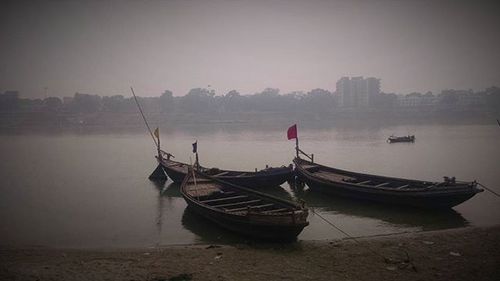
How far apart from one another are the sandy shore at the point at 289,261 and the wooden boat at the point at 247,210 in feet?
1.95

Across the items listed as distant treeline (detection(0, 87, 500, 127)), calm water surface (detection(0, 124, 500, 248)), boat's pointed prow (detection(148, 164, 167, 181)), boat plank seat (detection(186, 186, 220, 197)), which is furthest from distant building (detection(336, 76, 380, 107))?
boat plank seat (detection(186, 186, 220, 197))

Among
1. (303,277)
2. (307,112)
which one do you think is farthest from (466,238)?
(307,112)

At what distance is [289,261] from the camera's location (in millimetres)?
10281

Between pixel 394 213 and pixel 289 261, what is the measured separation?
7540 millimetres

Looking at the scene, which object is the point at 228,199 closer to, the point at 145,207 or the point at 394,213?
the point at 145,207

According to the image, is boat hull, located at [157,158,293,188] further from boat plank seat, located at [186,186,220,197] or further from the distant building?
the distant building

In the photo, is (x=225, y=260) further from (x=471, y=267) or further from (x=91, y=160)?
(x=91, y=160)

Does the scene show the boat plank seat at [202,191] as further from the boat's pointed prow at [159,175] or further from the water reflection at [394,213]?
the boat's pointed prow at [159,175]

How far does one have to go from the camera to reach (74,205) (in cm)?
1917

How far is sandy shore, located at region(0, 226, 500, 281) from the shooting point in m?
9.32

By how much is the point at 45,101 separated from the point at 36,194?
151869 millimetres

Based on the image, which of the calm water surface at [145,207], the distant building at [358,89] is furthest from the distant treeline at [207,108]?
the calm water surface at [145,207]

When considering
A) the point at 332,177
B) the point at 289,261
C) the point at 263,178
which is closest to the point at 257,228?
the point at 289,261

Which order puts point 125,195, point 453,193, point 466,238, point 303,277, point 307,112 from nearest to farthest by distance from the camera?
1. point 303,277
2. point 466,238
3. point 453,193
4. point 125,195
5. point 307,112
